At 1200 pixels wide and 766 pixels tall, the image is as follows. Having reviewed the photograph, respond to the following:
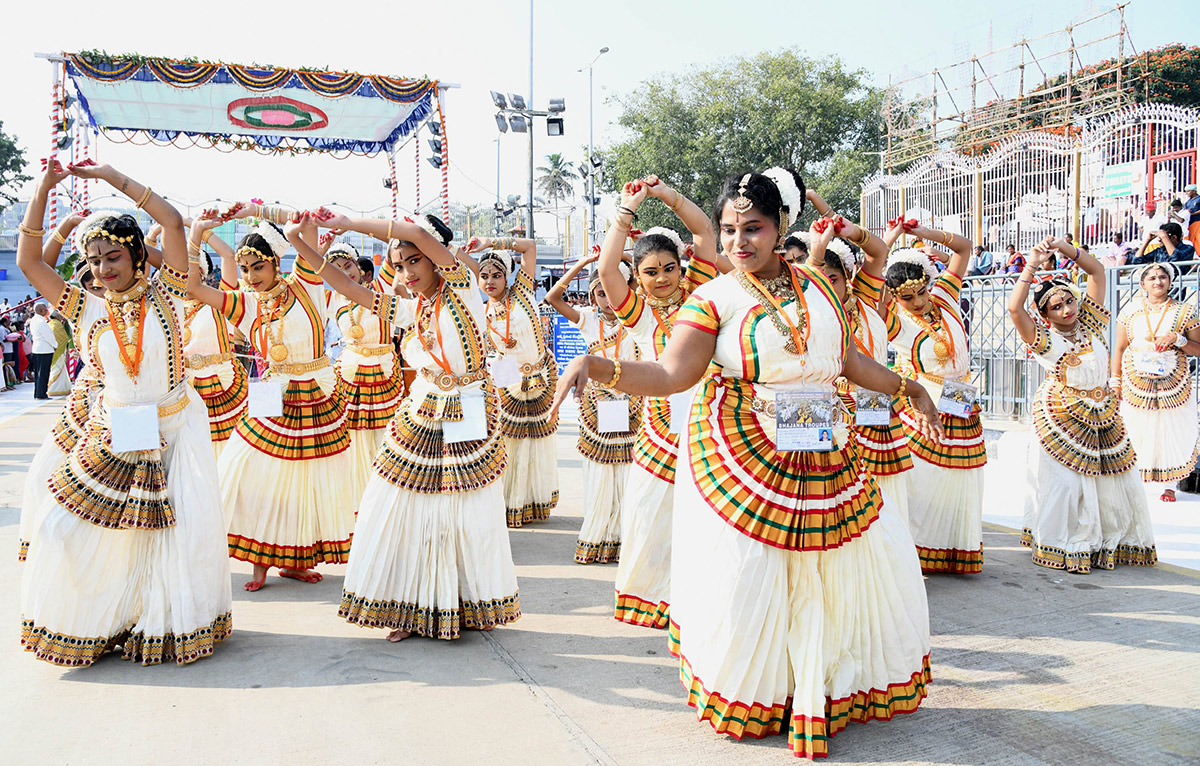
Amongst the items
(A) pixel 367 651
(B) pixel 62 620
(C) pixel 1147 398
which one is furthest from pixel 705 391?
(C) pixel 1147 398

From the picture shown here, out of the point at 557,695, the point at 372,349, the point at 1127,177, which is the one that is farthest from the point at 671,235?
the point at 1127,177

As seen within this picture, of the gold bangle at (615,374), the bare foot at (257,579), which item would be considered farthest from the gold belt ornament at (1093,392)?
the bare foot at (257,579)

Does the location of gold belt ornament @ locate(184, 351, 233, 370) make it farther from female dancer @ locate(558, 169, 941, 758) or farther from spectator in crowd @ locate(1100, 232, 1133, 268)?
spectator in crowd @ locate(1100, 232, 1133, 268)

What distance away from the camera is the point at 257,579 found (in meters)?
5.37

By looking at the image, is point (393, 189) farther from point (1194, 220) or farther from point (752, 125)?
Result: point (752, 125)

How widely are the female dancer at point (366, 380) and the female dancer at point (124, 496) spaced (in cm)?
225

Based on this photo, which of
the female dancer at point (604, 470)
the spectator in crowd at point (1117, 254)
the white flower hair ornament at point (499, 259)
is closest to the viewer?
the female dancer at point (604, 470)

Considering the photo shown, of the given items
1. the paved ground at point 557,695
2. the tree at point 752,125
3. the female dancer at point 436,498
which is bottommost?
the paved ground at point 557,695

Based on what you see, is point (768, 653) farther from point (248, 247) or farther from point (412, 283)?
point (248, 247)

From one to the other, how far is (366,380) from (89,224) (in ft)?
9.33

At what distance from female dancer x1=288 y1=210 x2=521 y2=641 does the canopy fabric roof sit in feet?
38.0

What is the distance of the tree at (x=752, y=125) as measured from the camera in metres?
34.0

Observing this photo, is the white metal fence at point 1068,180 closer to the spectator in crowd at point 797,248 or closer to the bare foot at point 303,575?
the spectator in crowd at point 797,248

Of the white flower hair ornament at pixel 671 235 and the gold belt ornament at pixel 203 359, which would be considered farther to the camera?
the gold belt ornament at pixel 203 359
